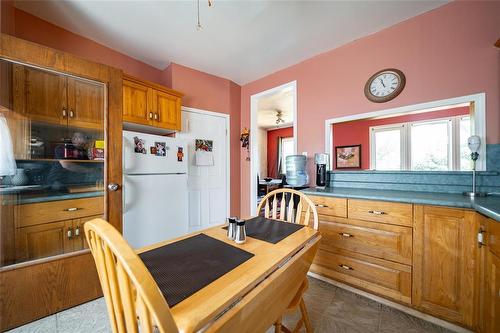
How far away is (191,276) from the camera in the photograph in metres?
0.69

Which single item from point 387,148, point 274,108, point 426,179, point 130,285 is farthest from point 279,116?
point 130,285

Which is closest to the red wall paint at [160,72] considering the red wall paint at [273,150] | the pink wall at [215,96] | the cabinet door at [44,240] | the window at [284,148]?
the pink wall at [215,96]

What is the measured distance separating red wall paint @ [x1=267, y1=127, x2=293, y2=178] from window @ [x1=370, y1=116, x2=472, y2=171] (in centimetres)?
482

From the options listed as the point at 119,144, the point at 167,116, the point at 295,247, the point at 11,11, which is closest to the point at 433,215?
the point at 295,247

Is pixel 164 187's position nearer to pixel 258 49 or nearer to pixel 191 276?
pixel 191 276

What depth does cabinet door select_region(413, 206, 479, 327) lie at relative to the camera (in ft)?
4.14

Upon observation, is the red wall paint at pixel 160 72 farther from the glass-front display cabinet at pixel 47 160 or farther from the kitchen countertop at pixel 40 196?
the kitchen countertop at pixel 40 196

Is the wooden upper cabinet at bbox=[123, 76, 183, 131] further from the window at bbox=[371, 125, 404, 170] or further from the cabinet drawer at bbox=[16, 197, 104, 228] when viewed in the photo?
the window at bbox=[371, 125, 404, 170]

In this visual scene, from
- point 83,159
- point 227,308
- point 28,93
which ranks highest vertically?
point 28,93

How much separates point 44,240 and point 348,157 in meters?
3.09

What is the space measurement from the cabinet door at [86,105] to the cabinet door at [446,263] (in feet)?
9.27

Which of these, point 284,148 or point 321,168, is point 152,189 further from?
point 284,148

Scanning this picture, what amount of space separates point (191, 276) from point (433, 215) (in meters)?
1.67

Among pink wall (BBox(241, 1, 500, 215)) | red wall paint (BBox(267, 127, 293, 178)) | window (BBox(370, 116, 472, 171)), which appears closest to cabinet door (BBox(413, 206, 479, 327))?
window (BBox(370, 116, 472, 171))
